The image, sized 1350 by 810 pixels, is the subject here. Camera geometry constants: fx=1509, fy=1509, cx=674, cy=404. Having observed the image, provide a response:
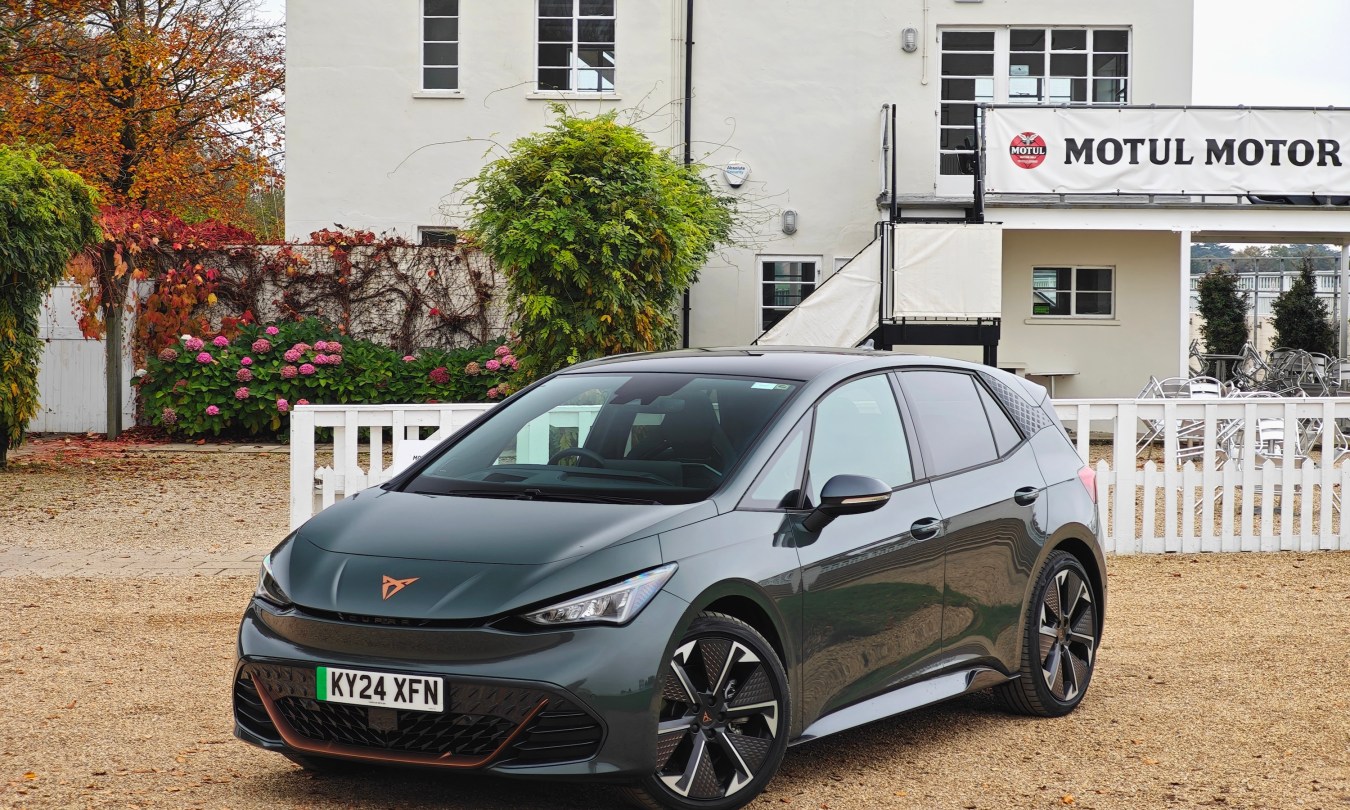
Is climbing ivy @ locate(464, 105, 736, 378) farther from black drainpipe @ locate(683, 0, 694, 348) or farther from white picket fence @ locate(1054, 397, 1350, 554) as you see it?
black drainpipe @ locate(683, 0, 694, 348)

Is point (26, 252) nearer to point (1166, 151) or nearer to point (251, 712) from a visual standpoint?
point (251, 712)

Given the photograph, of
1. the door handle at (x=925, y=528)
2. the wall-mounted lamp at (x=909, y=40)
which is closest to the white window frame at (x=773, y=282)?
the wall-mounted lamp at (x=909, y=40)

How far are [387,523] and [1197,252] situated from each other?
130ft

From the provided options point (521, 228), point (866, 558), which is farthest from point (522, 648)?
point (521, 228)

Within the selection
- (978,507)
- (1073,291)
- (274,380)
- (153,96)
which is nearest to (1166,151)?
(1073,291)

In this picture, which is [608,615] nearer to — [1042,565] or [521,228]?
[1042,565]

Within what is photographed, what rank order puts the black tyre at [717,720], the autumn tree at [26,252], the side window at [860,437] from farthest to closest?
the autumn tree at [26,252], the side window at [860,437], the black tyre at [717,720]

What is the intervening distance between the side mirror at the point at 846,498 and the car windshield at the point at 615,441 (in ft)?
1.04

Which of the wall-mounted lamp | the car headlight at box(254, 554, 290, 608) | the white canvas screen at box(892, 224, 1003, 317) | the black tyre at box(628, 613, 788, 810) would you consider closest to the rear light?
the black tyre at box(628, 613, 788, 810)

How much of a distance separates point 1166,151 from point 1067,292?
2.64 m

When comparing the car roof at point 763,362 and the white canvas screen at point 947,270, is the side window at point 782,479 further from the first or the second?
the white canvas screen at point 947,270

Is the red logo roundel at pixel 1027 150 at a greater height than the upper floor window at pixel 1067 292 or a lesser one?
greater

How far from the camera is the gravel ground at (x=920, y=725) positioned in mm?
4848

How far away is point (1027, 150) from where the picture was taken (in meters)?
20.0
